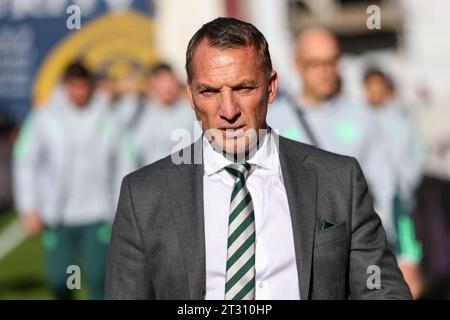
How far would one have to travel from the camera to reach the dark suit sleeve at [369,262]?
2764mm

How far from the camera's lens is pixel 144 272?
2768mm

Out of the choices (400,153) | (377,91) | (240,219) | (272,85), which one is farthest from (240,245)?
(377,91)

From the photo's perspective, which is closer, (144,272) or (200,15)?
(144,272)

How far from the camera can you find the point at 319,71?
6.61 metres

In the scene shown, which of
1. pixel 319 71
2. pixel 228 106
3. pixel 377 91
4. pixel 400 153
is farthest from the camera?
pixel 377 91

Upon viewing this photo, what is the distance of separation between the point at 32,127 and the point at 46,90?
1.77 feet

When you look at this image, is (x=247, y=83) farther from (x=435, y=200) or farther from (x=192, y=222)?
(x=435, y=200)

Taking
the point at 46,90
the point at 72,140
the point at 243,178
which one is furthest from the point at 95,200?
the point at 243,178

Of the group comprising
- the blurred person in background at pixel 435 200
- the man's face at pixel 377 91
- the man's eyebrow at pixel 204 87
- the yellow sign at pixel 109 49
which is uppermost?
the yellow sign at pixel 109 49

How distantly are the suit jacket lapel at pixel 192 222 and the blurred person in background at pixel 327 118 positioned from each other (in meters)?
3.07

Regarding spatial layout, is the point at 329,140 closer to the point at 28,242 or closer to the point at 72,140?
the point at 72,140

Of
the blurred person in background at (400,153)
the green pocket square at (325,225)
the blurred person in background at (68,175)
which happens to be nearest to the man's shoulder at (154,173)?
the green pocket square at (325,225)

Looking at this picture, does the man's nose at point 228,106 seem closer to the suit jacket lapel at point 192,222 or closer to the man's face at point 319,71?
the suit jacket lapel at point 192,222

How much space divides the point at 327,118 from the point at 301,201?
146 inches
